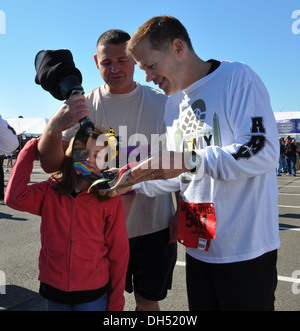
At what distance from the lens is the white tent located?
21.7m

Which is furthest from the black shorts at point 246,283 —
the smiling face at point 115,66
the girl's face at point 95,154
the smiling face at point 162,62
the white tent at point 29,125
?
the white tent at point 29,125

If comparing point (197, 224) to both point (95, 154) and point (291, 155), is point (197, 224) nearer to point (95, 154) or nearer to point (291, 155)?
point (95, 154)

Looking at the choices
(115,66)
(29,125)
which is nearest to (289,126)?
(29,125)

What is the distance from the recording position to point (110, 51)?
82.4 inches


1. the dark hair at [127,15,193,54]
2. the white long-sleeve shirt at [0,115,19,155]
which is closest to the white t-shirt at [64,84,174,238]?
the dark hair at [127,15,193,54]

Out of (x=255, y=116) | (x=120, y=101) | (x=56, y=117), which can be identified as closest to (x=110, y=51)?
(x=120, y=101)

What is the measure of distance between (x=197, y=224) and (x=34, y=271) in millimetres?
2690

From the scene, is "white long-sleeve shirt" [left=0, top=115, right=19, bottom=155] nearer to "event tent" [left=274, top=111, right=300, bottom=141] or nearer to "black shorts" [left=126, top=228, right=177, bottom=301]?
"black shorts" [left=126, top=228, right=177, bottom=301]

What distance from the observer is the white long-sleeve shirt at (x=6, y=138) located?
2.59m

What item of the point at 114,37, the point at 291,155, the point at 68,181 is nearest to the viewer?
the point at 68,181

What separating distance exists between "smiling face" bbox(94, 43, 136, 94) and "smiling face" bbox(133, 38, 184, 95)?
18.7 inches

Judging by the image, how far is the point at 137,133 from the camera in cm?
220
